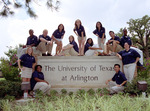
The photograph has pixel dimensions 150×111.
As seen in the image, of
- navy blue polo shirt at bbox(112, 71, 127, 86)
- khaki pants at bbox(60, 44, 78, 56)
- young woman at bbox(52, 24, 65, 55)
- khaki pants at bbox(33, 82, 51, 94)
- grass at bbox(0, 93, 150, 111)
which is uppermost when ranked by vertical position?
young woman at bbox(52, 24, 65, 55)

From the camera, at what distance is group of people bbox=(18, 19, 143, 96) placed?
243 inches

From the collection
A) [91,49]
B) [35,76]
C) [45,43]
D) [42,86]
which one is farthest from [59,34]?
[42,86]

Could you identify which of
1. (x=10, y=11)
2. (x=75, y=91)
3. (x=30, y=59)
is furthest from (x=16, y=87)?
(x=10, y=11)

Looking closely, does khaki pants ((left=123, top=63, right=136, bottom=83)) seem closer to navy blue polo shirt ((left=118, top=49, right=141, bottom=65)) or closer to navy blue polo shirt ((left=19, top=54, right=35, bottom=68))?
navy blue polo shirt ((left=118, top=49, right=141, bottom=65))

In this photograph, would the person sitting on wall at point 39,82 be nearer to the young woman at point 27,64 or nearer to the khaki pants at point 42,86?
the khaki pants at point 42,86

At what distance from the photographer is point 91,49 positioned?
684 cm

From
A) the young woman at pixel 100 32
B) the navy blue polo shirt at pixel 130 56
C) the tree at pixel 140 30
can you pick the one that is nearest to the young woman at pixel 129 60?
the navy blue polo shirt at pixel 130 56

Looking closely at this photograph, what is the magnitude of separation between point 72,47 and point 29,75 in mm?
1964

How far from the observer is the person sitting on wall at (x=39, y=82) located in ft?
19.8

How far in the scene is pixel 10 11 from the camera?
730cm

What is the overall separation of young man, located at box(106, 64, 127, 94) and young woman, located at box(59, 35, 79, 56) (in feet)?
5.88

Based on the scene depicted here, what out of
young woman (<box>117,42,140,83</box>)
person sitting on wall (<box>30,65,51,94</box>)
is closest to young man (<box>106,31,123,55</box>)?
young woman (<box>117,42,140,83</box>)

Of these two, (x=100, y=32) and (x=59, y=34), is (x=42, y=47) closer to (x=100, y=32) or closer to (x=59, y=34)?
(x=59, y=34)

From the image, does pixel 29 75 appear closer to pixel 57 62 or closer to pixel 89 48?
pixel 57 62
